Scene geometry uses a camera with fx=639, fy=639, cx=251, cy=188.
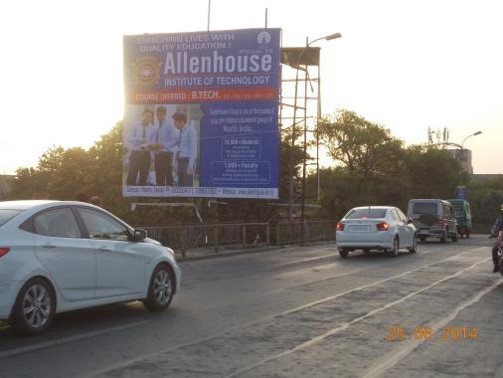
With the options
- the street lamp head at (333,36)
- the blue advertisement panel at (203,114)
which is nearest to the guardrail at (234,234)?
the blue advertisement panel at (203,114)

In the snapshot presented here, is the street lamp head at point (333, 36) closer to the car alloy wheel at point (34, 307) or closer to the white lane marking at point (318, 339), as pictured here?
the white lane marking at point (318, 339)

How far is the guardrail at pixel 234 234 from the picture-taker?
18.9m

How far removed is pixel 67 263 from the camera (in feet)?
24.9

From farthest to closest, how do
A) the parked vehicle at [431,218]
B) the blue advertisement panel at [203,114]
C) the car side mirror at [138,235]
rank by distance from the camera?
1. the parked vehicle at [431,218]
2. the blue advertisement panel at [203,114]
3. the car side mirror at [138,235]

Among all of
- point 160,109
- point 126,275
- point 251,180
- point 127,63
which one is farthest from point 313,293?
point 127,63

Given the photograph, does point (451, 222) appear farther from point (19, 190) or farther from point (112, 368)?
point (19, 190)

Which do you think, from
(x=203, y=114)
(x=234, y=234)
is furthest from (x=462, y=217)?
(x=234, y=234)

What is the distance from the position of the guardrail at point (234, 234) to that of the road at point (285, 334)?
596 centimetres

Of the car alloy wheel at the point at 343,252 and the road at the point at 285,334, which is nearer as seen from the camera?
the road at the point at 285,334

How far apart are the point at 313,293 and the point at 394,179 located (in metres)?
47.1

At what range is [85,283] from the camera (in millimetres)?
7844

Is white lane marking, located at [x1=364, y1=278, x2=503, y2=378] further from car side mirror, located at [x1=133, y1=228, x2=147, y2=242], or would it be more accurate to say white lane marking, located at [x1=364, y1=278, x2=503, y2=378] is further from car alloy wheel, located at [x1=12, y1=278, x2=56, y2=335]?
car side mirror, located at [x1=133, y1=228, x2=147, y2=242]
